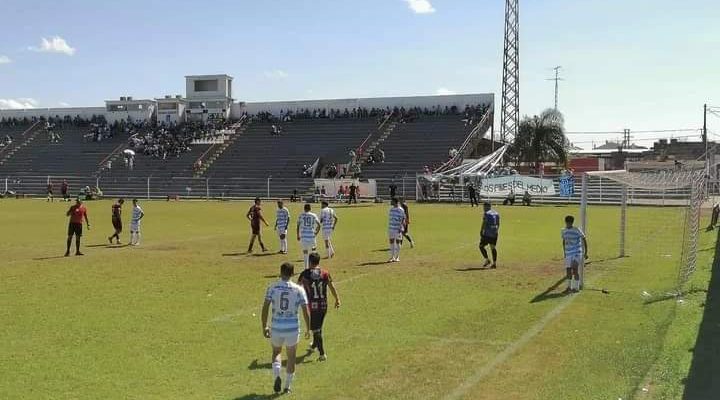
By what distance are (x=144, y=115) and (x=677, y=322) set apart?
73.0 metres

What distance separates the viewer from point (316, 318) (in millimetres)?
9305

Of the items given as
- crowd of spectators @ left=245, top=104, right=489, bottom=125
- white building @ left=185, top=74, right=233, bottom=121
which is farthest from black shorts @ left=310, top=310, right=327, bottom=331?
white building @ left=185, top=74, right=233, bottom=121

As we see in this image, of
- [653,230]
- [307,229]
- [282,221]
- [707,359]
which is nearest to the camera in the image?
[707,359]

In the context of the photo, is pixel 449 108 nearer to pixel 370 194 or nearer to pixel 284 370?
pixel 370 194

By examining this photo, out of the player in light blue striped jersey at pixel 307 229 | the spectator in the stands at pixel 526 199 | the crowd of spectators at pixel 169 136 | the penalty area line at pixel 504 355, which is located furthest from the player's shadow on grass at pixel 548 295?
the crowd of spectators at pixel 169 136

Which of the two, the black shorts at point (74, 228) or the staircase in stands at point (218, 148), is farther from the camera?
the staircase in stands at point (218, 148)

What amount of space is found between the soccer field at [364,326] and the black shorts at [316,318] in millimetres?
484

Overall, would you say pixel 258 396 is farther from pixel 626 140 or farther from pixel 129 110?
pixel 626 140

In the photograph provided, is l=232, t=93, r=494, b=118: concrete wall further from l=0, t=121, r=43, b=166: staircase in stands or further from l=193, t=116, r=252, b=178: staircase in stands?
l=0, t=121, r=43, b=166: staircase in stands

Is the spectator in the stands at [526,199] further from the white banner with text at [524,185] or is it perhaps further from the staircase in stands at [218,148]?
the staircase in stands at [218,148]

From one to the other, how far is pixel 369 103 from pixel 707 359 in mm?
64397

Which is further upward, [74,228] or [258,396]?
[74,228]

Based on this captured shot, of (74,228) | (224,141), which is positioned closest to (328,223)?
(74,228)

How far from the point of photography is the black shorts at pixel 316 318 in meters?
9.25
